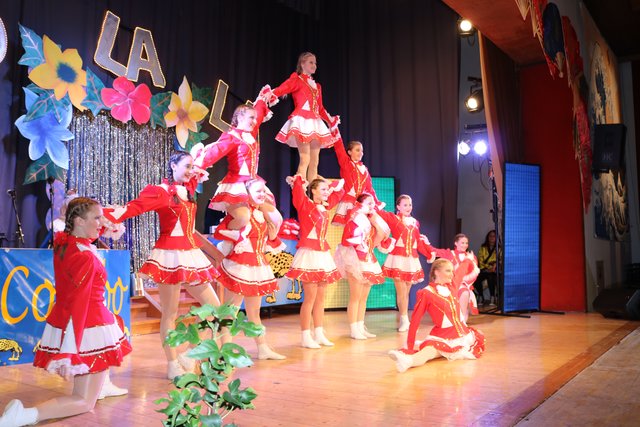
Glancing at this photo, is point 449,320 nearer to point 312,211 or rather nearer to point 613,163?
point 312,211

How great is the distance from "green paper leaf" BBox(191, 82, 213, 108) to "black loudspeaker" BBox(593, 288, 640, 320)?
6.05m

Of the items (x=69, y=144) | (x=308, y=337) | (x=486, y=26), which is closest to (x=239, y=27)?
(x=69, y=144)

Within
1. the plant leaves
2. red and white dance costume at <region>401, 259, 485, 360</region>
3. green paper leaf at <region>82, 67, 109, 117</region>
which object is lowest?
red and white dance costume at <region>401, 259, 485, 360</region>

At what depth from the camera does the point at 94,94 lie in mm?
6922

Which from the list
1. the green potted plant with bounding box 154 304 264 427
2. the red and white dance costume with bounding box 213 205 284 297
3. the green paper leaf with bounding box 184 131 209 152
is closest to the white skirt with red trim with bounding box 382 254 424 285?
the red and white dance costume with bounding box 213 205 284 297

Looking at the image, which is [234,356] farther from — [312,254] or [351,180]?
[351,180]

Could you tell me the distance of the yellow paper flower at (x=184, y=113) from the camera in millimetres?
7836

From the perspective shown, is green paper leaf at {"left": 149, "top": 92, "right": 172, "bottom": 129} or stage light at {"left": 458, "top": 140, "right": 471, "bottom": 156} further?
stage light at {"left": 458, "top": 140, "right": 471, "bottom": 156}

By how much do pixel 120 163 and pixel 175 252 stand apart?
437 cm

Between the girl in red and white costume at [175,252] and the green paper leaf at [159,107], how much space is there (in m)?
4.23

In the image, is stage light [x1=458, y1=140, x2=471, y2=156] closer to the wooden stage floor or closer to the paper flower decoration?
the wooden stage floor

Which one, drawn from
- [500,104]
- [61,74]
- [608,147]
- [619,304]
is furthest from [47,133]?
[608,147]

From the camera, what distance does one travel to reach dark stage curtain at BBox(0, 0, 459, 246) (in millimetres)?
8164

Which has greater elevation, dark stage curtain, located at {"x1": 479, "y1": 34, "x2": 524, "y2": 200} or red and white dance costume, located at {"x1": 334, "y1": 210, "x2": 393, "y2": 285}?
dark stage curtain, located at {"x1": 479, "y1": 34, "x2": 524, "y2": 200}
